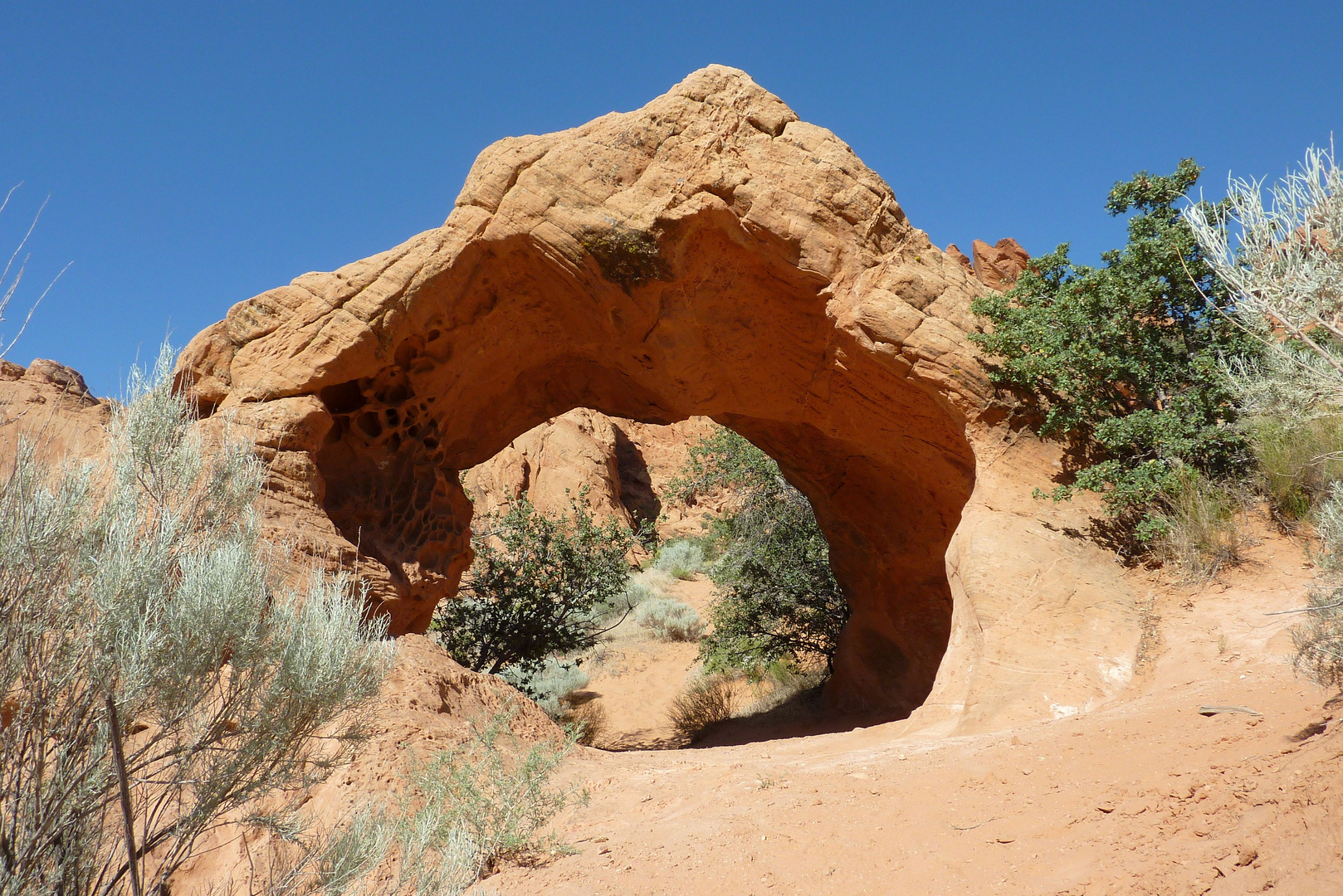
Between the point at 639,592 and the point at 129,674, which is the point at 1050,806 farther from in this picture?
the point at 639,592

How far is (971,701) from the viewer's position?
22.6 ft

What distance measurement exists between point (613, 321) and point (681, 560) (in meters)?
17.5

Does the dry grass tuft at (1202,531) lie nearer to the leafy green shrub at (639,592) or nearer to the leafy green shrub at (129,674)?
the leafy green shrub at (129,674)

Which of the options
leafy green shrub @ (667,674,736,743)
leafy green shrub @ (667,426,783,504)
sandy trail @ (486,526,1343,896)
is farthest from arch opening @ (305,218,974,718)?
leafy green shrub @ (667,426,783,504)

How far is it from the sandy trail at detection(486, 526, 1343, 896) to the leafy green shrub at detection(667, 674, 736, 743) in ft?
25.7

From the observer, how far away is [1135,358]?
27.0 ft

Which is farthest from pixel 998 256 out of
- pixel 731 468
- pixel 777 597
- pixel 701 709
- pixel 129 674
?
pixel 129 674

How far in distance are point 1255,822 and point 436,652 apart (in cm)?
636

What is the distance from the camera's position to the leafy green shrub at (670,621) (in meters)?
20.3

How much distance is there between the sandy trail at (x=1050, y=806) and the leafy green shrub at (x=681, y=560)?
18999 mm

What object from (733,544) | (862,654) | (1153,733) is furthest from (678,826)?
(733,544)

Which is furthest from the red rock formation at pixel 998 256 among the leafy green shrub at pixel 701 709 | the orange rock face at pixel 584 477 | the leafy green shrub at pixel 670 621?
the leafy green shrub at pixel 701 709

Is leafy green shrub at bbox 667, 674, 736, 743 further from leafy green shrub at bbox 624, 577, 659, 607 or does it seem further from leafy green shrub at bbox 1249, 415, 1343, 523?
Result: leafy green shrub at bbox 1249, 415, 1343, 523

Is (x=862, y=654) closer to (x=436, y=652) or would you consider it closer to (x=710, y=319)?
(x=710, y=319)
